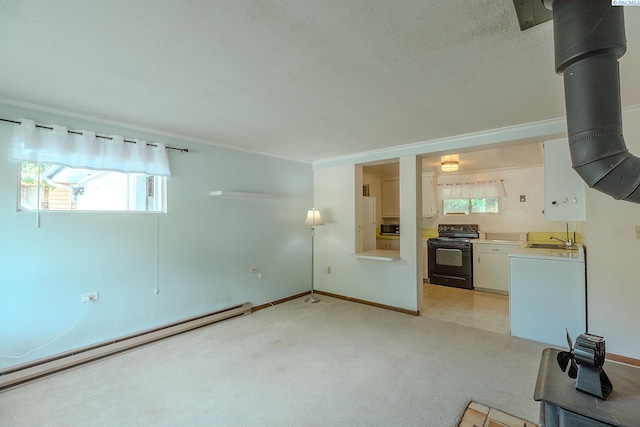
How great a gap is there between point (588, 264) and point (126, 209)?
4622 mm

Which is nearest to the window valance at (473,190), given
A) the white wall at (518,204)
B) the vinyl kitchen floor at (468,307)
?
the white wall at (518,204)

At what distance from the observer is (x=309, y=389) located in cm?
222

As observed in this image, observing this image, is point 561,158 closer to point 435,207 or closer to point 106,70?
point 435,207

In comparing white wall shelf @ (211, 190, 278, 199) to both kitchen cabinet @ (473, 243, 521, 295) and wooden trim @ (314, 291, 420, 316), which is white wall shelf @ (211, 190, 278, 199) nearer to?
wooden trim @ (314, 291, 420, 316)

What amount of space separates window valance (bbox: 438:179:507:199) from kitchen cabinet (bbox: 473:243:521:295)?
3.44 feet

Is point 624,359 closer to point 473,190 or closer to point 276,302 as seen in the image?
point 473,190

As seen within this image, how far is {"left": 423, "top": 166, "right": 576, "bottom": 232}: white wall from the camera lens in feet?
16.9

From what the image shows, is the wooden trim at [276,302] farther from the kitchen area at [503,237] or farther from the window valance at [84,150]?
the window valance at [84,150]

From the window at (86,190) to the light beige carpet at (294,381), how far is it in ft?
4.77

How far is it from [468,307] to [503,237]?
2.07 metres

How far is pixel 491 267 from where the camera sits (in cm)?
501

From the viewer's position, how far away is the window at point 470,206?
568 centimetres

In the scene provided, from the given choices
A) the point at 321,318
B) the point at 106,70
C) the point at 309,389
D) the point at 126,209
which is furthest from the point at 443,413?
the point at 126,209

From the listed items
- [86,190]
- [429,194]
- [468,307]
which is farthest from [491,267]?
[86,190]
